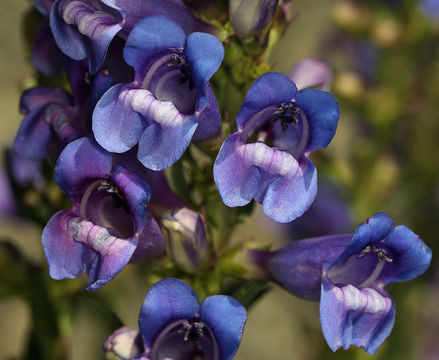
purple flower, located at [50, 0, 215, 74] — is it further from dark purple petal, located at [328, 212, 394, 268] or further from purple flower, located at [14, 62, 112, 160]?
dark purple petal, located at [328, 212, 394, 268]

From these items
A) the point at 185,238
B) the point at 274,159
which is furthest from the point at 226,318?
the point at 274,159

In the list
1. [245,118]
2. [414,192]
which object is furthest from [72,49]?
[414,192]

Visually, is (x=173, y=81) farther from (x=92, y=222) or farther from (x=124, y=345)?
(x=124, y=345)

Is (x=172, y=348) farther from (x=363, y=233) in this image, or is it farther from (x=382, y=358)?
(x=382, y=358)

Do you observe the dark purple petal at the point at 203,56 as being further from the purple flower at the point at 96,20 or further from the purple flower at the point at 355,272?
the purple flower at the point at 355,272

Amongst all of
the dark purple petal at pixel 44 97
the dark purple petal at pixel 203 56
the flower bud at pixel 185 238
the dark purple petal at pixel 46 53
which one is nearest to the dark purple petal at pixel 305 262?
the flower bud at pixel 185 238
